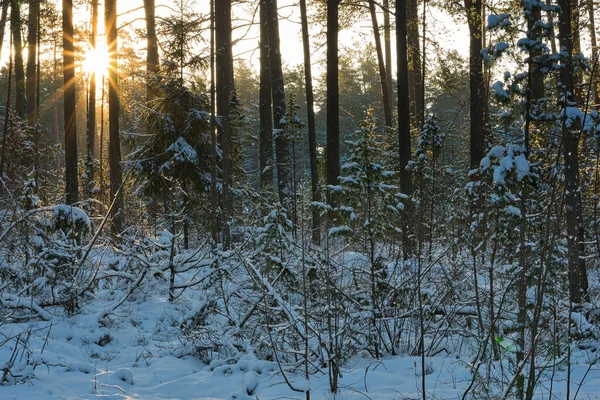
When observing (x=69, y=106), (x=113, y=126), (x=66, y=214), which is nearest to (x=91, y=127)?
(x=113, y=126)

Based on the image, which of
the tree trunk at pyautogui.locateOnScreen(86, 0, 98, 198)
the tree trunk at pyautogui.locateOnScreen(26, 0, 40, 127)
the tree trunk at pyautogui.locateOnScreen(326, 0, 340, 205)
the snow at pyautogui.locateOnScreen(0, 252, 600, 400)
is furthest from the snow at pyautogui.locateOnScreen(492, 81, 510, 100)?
the tree trunk at pyautogui.locateOnScreen(26, 0, 40, 127)

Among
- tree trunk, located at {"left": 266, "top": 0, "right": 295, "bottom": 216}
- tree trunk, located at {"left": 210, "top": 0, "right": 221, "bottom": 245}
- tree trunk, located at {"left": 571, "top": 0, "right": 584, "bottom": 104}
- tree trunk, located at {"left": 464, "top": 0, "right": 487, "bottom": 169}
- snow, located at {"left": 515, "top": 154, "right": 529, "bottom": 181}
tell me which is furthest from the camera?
tree trunk, located at {"left": 266, "top": 0, "right": 295, "bottom": 216}

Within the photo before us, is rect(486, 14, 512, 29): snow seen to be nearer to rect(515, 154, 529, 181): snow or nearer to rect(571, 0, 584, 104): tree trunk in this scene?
rect(571, 0, 584, 104): tree trunk

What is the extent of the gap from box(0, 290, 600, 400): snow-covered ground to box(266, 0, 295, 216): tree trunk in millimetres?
6665

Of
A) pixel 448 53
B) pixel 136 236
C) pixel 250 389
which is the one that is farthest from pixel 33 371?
pixel 448 53

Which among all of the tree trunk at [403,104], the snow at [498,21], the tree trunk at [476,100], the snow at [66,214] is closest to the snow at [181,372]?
the snow at [66,214]

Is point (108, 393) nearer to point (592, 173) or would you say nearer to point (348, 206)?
point (348, 206)

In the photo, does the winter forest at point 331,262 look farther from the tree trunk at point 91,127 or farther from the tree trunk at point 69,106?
the tree trunk at point 91,127

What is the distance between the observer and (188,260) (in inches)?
316

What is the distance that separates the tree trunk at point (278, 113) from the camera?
1266 centimetres

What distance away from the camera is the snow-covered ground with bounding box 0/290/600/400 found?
4426 mm

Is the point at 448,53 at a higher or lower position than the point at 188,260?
higher

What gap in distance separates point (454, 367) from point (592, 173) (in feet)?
20.3

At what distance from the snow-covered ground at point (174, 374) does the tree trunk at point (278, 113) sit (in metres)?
6.67
